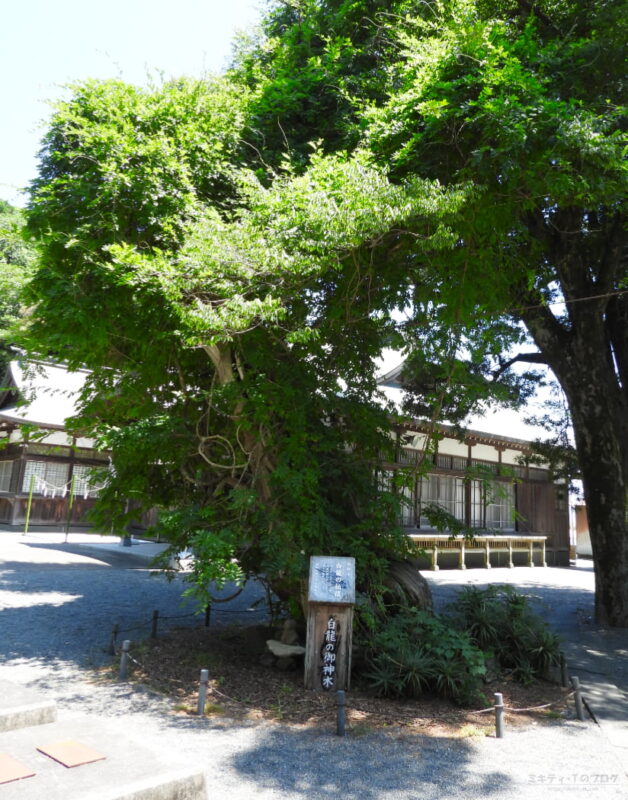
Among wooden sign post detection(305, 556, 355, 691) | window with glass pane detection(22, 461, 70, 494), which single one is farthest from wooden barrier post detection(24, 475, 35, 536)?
wooden sign post detection(305, 556, 355, 691)

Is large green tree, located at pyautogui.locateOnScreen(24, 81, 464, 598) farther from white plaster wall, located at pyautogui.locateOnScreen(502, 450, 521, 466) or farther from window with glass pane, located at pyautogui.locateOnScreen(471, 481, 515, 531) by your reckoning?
white plaster wall, located at pyautogui.locateOnScreen(502, 450, 521, 466)

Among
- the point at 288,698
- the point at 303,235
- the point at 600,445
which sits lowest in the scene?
the point at 288,698

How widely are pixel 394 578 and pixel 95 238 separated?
5.82 meters

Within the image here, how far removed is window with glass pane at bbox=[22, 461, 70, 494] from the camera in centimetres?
2055

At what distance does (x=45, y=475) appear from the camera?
835 inches

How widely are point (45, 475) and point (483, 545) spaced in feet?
52.6

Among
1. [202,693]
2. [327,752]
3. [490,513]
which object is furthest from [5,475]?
[327,752]

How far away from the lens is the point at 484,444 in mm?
20156

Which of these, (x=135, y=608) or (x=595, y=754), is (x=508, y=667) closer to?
(x=595, y=754)

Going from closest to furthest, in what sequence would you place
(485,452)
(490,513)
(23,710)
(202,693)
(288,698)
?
(23,710)
(202,693)
(288,698)
(485,452)
(490,513)

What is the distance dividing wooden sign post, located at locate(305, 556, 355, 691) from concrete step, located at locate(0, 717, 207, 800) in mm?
2951

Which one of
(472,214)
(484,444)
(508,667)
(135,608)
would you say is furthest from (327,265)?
(484,444)

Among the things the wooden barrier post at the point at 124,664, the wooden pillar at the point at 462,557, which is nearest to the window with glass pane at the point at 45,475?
the wooden pillar at the point at 462,557

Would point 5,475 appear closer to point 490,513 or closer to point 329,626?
point 490,513
